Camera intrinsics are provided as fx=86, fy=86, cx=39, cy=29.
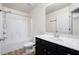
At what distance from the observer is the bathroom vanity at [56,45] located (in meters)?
1.07

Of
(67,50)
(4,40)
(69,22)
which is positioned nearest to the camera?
(67,50)

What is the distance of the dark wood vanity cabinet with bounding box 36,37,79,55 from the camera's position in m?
1.11

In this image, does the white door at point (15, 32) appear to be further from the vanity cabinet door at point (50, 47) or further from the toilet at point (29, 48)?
the vanity cabinet door at point (50, 47)

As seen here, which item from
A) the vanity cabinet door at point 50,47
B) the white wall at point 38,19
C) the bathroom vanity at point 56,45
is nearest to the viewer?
the bathroom vanity at point 56,45

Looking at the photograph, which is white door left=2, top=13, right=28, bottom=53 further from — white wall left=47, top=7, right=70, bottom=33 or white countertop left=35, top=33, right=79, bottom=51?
white wall left=47, top=7, right=70, bottom=33

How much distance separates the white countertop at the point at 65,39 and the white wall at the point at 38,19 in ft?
0.34

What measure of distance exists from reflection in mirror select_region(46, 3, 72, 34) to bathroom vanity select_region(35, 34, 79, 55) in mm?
113

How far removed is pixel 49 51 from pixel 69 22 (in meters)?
0.53

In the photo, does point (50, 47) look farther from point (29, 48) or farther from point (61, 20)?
point (61, 20)

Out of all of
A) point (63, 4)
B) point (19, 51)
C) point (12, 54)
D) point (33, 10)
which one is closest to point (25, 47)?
point (19, 51)

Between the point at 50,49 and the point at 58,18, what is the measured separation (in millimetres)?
499

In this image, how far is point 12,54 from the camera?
1.36 metres

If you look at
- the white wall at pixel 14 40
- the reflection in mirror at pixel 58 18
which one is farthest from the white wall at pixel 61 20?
the white wall at pixel 14 40

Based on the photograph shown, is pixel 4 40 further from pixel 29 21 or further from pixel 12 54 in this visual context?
pixel 29 21
